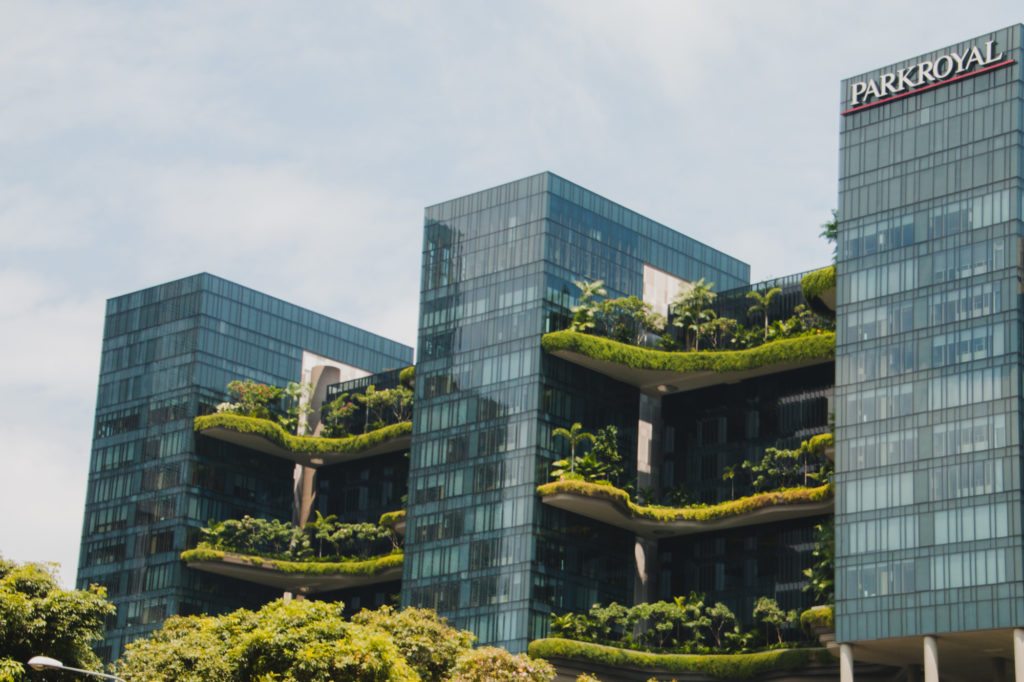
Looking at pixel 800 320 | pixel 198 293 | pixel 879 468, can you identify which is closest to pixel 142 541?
pixel 198 293

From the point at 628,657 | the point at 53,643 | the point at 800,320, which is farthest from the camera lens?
the point at 800,320

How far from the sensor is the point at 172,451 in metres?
133

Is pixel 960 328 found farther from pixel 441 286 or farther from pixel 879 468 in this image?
pixel 441 286

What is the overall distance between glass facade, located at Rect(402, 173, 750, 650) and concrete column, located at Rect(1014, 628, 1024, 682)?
1268 inches

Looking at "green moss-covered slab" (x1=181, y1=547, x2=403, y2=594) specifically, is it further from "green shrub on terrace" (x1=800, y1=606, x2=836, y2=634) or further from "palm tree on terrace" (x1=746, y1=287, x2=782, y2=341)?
"green shrub on terrace" (x1=800, y1=606, x2=836, y2=634)

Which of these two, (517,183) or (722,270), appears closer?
(517,183)

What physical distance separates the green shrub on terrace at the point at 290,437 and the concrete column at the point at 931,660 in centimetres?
5093

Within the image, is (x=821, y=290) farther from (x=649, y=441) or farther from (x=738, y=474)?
(x=649, y=441)

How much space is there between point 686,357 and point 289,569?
3652cm

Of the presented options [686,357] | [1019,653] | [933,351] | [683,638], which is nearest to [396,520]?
[683,638]

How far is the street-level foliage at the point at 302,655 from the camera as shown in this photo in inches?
2467

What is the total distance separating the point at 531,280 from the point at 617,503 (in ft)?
53.1

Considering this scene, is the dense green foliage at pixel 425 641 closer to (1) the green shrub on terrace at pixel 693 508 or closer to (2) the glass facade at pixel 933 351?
(1) the green shrub on terrace at pixel 693 508

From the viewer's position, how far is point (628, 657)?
10231 cm
